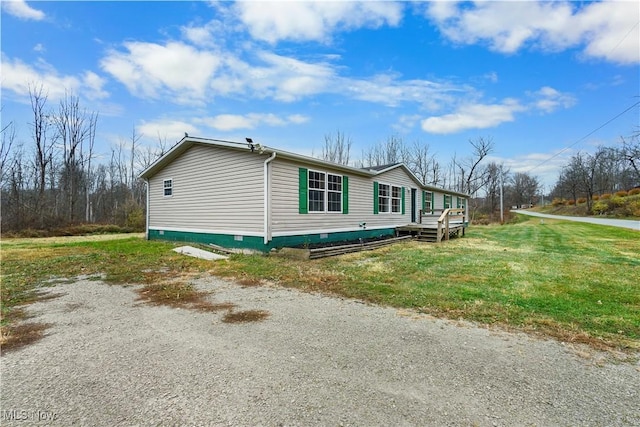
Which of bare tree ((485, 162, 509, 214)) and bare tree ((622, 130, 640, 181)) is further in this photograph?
bare tree ((485, 162, 509, 214))

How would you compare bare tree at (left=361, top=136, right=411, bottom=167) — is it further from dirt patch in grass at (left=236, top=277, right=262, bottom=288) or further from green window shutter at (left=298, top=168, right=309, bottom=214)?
dirt patch in grass at (left=236, top=277, right=262, bottom=288)

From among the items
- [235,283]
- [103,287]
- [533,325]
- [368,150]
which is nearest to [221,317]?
[235,283]

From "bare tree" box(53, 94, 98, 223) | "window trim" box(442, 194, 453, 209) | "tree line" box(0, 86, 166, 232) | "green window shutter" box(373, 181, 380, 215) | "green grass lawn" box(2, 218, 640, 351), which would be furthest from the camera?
"bare tree" box(53, 94, 98, 223)

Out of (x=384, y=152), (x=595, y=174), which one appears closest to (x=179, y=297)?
(x=384, y=152)

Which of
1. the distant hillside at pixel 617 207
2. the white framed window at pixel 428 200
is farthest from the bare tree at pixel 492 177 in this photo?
the white framed window at pixel 428 200

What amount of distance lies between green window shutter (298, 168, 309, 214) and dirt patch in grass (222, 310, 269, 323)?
19.1ft

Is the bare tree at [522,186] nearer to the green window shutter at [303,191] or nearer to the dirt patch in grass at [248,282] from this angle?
the green window shutter at [303,191]

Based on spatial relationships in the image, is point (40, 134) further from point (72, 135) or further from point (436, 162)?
point (436, 162)

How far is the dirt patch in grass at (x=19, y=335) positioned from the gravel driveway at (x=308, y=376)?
0.12m

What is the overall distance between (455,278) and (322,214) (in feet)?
18.0

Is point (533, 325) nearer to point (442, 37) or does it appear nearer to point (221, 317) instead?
point (221, 317)

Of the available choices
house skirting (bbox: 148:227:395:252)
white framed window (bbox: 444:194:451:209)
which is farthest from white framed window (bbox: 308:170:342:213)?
white framed window (bbox: 444:194:451:209)

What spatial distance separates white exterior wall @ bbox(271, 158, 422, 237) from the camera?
9.19 m

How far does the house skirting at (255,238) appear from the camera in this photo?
916 centimetres
